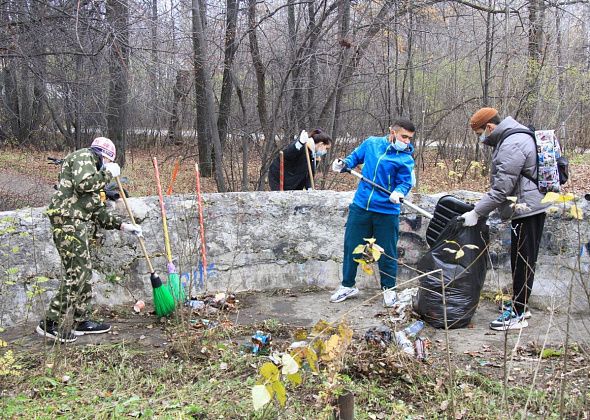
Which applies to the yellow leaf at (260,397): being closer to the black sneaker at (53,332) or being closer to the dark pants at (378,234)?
the black sneaker at (53,332)

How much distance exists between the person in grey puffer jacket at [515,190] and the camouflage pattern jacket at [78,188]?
2.87 meters

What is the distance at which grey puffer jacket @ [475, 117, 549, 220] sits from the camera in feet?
14.4

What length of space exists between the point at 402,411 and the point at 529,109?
28.4ft

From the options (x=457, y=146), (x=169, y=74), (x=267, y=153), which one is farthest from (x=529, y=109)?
(x=169, y=74)

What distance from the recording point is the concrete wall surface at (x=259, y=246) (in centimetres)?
508

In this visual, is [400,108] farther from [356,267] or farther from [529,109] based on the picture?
[356,267]

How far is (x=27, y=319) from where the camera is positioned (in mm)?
4492

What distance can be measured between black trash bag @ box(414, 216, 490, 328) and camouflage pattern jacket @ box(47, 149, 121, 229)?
267 centimetres

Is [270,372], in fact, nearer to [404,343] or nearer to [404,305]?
[404,343]

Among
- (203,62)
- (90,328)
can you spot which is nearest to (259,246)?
(90,328)

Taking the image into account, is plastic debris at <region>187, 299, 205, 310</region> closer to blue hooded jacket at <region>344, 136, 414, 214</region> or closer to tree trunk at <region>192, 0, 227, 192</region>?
blue hooded jacket at <region>344, 136, 414, 214</region>

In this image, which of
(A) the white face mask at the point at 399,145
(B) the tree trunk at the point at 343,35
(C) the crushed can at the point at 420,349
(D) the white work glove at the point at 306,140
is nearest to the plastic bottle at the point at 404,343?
(C) the crushed can at the point at 420,349

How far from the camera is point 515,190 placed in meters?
4.53

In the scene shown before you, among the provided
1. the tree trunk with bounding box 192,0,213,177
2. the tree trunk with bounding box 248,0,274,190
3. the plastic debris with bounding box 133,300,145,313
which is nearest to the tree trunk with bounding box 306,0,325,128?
the tree trunk with bounding box 248,0,274,190
